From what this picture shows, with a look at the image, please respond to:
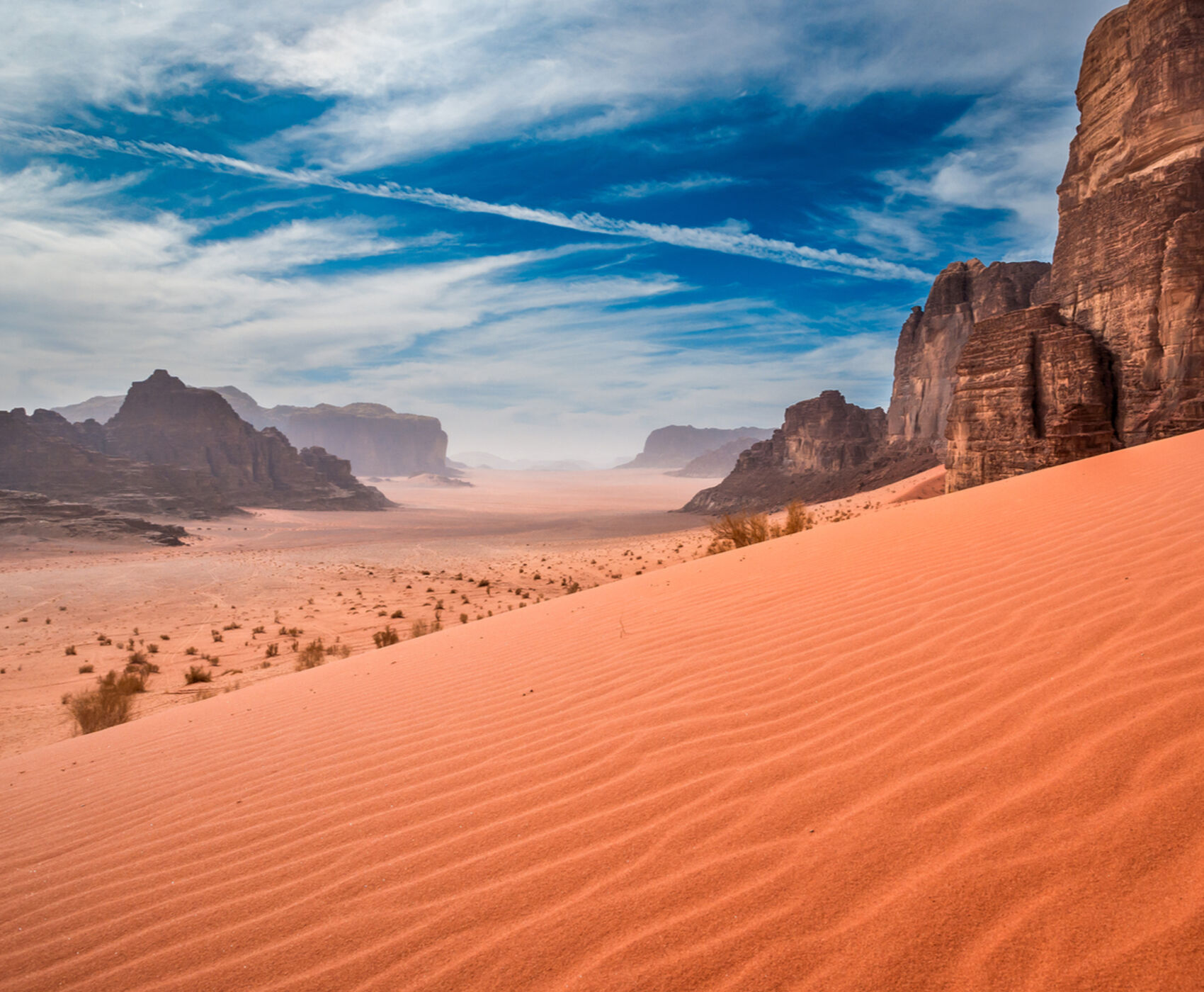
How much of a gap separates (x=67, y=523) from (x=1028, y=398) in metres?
42.4

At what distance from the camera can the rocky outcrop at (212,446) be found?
195ft

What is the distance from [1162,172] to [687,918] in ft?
57.2

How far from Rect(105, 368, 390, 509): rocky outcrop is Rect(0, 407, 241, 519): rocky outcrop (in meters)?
8.73

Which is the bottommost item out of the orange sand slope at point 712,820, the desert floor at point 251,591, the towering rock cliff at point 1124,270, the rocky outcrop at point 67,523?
the desert floor at point 251,591

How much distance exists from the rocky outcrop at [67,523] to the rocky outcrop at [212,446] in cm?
2407

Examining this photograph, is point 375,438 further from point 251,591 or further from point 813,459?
point 251,591

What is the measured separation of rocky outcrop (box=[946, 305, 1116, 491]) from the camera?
1288cm

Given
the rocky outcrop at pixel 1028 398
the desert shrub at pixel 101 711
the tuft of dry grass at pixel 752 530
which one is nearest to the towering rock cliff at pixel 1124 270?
the rocky outcrop at pixel 1028 398

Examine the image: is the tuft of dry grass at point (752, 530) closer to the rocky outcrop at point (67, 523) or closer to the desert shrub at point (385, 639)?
the desert shrub at point (385, 639)

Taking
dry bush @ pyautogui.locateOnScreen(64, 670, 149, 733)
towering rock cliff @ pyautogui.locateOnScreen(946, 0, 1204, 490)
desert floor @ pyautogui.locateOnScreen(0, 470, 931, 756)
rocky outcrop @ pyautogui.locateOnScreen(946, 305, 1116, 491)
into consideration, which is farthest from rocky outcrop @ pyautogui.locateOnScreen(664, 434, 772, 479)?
dry bush @ pyautogui.locateOnScreen(64, 670, 149, 733)

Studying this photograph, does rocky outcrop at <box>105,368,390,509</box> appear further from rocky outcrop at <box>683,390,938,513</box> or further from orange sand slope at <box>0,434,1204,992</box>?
orange sand slope at <box>0,434,1204,992</box>

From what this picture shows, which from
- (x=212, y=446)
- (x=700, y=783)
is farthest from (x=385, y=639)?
(x=212, y=446)

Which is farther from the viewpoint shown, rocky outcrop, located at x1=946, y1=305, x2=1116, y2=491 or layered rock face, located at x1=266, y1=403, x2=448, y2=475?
layered rock face, located at x1=266, y1=403, x2=448, y2=475

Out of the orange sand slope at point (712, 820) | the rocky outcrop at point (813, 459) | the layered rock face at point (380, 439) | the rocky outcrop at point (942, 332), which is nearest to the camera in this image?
the orange sand slope at point (712, 820)
